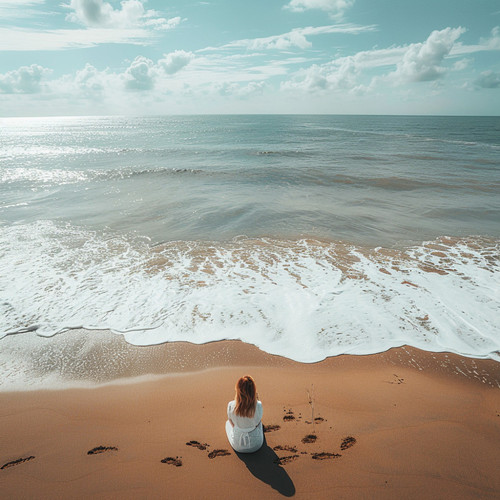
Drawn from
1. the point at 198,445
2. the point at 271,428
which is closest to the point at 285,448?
the point at 271,428

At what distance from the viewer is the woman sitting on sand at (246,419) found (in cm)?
352

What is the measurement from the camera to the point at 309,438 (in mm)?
3861

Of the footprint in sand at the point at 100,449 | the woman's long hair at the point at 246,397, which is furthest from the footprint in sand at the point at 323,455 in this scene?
the footprint in sand at the point at 100,449

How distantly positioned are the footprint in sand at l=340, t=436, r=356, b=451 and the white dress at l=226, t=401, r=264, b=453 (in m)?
1.04

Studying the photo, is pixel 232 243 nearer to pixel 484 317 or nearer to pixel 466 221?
pixel 484 317

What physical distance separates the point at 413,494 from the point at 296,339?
301 centimetres

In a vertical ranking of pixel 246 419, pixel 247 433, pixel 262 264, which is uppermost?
pixel 246 419

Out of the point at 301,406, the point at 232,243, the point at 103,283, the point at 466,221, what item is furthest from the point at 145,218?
the point at 466,221

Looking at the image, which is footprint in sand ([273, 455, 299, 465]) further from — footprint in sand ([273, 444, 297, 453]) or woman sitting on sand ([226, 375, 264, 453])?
woman sitting on sand ([226, 375, 264, 453])

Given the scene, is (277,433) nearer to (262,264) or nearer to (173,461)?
(173,461)

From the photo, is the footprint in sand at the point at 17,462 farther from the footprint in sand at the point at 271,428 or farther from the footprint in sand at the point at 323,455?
the footprint in sand at the point at 323,455

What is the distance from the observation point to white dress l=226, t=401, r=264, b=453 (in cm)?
358

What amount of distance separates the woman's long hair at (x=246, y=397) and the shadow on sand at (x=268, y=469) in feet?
1.84

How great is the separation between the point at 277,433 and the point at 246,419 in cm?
69
